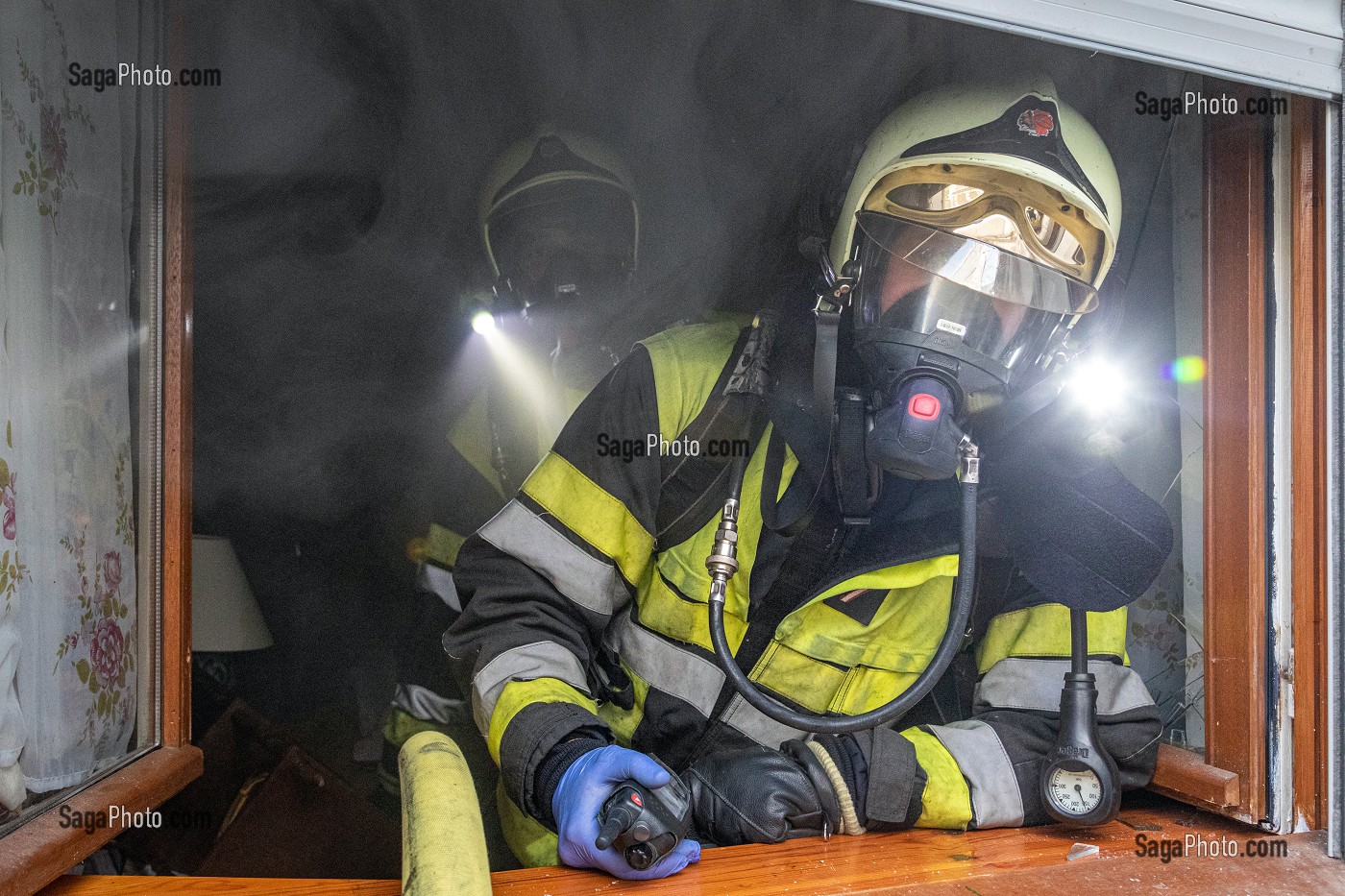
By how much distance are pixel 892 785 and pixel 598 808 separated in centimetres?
52

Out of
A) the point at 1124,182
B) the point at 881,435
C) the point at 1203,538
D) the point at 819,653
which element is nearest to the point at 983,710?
the point at 819,653

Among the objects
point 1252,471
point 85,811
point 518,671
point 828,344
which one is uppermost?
point 828,344

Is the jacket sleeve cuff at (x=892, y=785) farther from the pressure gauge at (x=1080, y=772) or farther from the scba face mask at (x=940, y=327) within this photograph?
the scba face mask at (x=940, y=327)

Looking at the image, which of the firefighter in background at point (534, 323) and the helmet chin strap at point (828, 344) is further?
the firefighter in background at point (534, 323)

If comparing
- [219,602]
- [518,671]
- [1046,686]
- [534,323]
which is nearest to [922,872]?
[1046,686]

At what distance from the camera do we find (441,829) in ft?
3.75

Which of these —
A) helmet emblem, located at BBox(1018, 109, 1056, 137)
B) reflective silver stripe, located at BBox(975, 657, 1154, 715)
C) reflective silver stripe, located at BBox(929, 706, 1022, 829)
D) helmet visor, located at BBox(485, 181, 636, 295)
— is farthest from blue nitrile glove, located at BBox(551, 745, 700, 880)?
helmet visor, located at BBox(485, 181, 636, 295)

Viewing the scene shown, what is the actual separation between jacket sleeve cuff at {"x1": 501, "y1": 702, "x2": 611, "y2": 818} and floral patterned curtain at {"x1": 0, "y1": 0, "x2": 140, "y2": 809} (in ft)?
2.10

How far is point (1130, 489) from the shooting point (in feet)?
5.72

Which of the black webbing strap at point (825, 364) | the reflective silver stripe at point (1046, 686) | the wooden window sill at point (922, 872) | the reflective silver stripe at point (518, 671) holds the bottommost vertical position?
the wooden window sill at point (922, 872)

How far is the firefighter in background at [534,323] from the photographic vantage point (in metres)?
2.85

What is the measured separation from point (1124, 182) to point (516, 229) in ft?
5.23

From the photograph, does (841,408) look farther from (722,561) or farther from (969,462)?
(722,561)

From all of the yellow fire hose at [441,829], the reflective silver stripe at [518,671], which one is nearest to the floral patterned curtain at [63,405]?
the yellow fire hose at [441,829]
